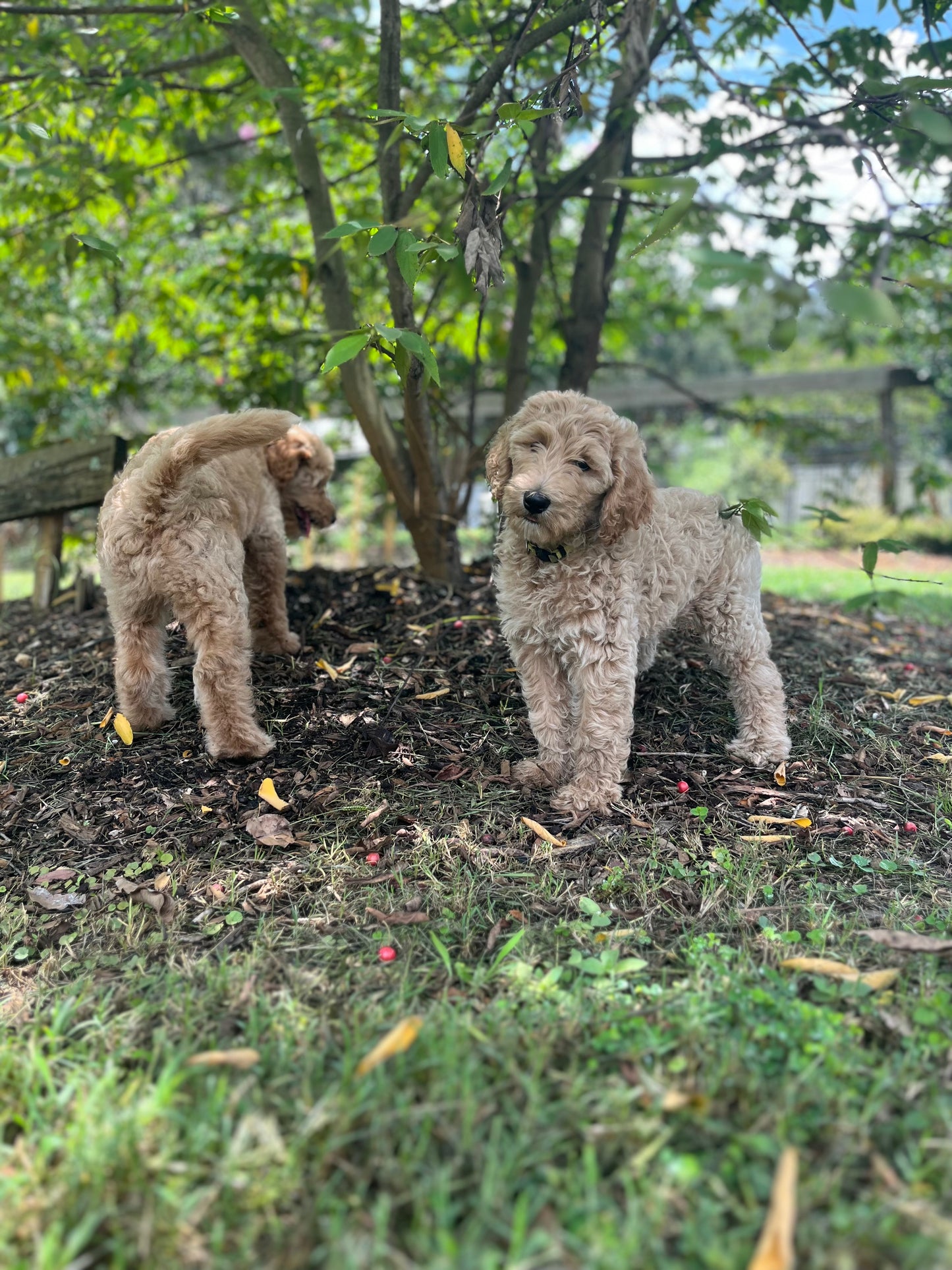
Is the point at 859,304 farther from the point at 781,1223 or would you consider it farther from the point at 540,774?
the point at 540,774

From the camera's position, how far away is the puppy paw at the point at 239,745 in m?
3.77

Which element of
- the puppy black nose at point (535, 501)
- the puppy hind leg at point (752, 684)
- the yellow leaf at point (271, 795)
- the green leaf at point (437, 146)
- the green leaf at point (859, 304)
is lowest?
the yellow leaf at point (271, 795)

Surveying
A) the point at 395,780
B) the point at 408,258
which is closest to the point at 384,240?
the point at 408,258

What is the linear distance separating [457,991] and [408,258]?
2292 millimetres

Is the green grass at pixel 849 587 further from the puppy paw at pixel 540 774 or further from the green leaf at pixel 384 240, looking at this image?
the green leaf at pixel 384 240

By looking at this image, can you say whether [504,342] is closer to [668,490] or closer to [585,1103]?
[668,490]

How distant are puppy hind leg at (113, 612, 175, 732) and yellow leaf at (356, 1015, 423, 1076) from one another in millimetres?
2344

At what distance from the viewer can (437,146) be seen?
2.71 m

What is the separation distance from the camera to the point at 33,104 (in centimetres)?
488

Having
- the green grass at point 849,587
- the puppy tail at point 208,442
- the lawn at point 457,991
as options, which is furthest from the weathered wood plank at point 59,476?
the green grass at point 849,587

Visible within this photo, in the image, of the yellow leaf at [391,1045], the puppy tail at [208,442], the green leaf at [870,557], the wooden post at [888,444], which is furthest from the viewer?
the wooden post at [888,444]

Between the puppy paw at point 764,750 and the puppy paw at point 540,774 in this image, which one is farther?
the puppy paw at point 764,750

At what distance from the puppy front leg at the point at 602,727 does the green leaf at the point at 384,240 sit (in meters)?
1.69

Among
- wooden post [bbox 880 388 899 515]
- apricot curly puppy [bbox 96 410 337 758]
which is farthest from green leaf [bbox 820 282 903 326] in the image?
wooden post [bbox 880 388 899 515]
